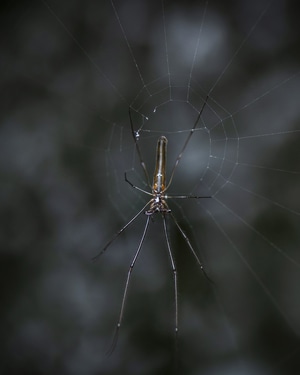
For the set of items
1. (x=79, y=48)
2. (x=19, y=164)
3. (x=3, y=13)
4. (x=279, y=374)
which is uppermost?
(x=3, y=13)

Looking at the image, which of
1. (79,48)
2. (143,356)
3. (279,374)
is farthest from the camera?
(79,48)

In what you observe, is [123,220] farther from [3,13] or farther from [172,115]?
[3,13]

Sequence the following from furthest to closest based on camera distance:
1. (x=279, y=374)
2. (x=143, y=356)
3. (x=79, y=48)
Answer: (x=79, y=48) → (x=143, y=356) → (x=279, y=374)

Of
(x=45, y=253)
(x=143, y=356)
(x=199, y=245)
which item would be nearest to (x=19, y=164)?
(x=45, y=253)

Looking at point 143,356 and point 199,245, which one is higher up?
point 199,245

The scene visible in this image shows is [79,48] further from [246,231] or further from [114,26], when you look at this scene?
[246,231]

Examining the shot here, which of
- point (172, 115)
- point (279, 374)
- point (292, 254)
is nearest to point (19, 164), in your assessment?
point (172, 115)

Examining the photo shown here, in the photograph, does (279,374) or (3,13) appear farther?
(3,13)
